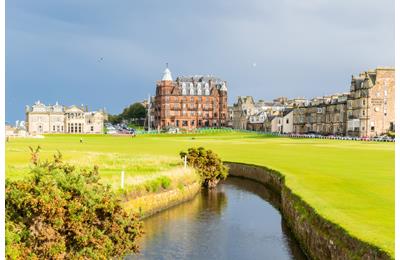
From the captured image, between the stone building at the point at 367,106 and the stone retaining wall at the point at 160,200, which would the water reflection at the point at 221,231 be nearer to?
the stone retaining wall at the point at 160,200

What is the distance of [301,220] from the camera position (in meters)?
26.1

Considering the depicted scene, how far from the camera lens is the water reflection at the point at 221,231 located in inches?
1000

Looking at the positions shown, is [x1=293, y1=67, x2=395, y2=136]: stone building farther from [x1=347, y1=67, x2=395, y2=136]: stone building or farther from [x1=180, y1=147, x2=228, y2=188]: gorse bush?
[x1=180, y1=147, x2=228, y2=188]: gorse bush

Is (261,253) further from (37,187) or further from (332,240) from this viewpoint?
(37,187)

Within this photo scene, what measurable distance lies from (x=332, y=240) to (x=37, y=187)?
414 inches

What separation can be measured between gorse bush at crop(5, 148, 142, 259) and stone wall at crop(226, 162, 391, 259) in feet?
23.2

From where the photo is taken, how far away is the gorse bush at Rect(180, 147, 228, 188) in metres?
48.9

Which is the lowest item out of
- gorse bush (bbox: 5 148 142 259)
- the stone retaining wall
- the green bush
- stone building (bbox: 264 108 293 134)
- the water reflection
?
the water reflection

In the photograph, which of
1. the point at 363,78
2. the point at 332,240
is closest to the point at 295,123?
the point at 363,78

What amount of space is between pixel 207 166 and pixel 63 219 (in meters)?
33.4

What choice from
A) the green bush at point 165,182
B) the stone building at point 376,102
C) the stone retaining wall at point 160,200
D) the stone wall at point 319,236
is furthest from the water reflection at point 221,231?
the stone building at point 376,102

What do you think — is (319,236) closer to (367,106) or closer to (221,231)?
(221,231)

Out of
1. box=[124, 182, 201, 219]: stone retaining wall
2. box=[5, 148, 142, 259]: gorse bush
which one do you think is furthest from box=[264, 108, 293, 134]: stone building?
box=[5, 148, 142, 259]: gorse bush

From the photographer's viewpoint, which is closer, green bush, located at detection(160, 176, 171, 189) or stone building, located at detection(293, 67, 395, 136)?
green bush, located at detection(160, 176, 171, 189)
